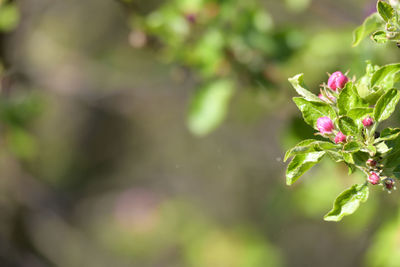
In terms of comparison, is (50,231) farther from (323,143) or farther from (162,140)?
(323,143)

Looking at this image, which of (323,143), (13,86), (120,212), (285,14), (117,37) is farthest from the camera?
(117,37)

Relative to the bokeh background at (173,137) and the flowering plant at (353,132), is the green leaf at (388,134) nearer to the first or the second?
the flowering plant at (353,132)

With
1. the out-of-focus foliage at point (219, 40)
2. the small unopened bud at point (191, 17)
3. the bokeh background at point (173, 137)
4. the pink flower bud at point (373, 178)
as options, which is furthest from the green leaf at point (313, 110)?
the small unopened bud at point (191, 17)

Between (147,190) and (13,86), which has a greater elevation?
(147,190)

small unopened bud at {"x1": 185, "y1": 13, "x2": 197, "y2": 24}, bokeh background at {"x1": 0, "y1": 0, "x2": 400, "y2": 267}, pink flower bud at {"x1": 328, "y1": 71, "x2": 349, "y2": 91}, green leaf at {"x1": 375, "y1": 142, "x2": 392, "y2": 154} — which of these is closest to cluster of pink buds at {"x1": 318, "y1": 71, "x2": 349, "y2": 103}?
pink flower bud at {"x1": 328, "y1": 71, "x2": 349, "y2": 91}

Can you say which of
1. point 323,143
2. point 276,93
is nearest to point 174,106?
point 276,93

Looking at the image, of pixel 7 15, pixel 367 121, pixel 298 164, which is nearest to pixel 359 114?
pixel 367 121

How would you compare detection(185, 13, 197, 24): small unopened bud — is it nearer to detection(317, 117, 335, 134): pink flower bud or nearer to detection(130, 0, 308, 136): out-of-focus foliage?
detection(130, 0, 308, 136): out-of-focus foliage
